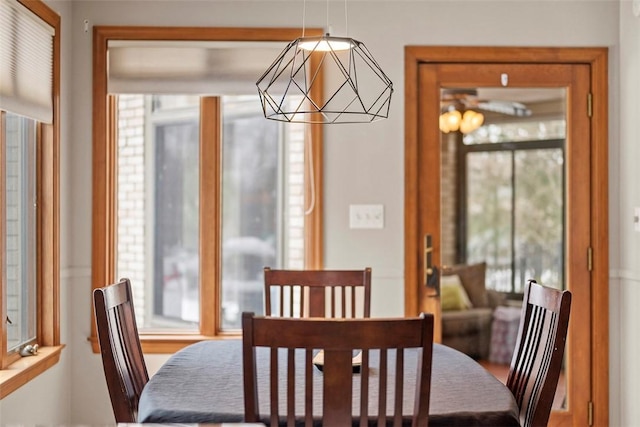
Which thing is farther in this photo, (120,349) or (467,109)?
(467,109)

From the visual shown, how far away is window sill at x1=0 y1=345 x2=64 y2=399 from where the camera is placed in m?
3.00

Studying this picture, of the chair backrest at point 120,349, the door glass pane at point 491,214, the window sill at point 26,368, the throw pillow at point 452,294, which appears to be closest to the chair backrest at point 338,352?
the chair backrest at point 120,349

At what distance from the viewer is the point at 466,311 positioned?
13.5 ft

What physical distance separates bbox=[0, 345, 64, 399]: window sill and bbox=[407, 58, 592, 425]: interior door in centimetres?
180

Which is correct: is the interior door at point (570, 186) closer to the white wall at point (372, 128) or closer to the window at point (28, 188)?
the white wall at point (372, 128)

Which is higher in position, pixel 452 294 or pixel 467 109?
pixel 467 109

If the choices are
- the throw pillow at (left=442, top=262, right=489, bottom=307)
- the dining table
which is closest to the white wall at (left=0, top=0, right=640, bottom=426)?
the throw pillow at (left=442, top=262, right=489, bottom=307)

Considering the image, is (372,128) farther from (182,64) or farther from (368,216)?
(182,64)

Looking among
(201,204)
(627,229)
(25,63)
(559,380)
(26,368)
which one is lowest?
(559,380)

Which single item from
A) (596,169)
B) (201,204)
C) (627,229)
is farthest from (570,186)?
(201,204)

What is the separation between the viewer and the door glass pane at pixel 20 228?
128 inches

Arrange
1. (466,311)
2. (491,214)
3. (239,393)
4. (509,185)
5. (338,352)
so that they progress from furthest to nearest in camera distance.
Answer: (491,214) < (509,185) < (466,311) < (239,393) < (338,352)

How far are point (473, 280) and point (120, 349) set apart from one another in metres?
2.27

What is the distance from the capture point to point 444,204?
13.3 feet
